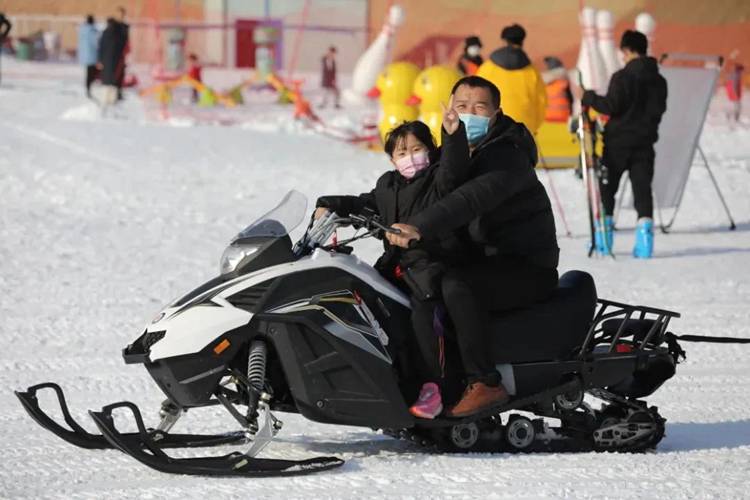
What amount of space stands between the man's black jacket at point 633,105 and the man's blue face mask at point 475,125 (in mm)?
5268

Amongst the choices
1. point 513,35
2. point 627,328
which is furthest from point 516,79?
point 627,328

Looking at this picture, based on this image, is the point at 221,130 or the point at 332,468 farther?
the point at 221,130

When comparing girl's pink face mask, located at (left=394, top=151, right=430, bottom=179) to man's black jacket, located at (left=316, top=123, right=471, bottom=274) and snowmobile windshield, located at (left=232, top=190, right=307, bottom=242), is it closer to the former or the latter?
man's black jacket, located at (left=316, top=123, right=471, bottom=274)

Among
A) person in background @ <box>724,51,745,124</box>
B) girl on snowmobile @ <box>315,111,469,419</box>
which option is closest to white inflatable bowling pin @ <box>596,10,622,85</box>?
person in background @ <box>724,51,745,124</box>

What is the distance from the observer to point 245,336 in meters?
4.70

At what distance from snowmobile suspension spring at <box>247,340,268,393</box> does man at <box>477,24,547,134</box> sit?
6.96 meters

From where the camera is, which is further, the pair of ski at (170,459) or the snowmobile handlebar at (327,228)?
the snowmobile handlebar at (327,228)

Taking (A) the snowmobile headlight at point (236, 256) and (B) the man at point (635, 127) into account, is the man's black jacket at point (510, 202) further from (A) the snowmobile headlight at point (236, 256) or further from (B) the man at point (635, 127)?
(B) the man at point (635, 127)

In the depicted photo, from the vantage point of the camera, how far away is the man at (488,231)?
487 cm

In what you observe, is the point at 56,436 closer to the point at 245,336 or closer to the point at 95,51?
the point at 245,336

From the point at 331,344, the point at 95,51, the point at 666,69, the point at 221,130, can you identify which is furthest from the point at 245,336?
the point at 95,51

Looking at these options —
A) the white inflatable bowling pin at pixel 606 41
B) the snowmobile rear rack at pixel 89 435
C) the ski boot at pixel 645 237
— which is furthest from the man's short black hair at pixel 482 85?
the white inflatable bowling pin at pixel 606 41

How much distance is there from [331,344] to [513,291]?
71 centimetres

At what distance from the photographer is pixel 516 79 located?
451 inches
